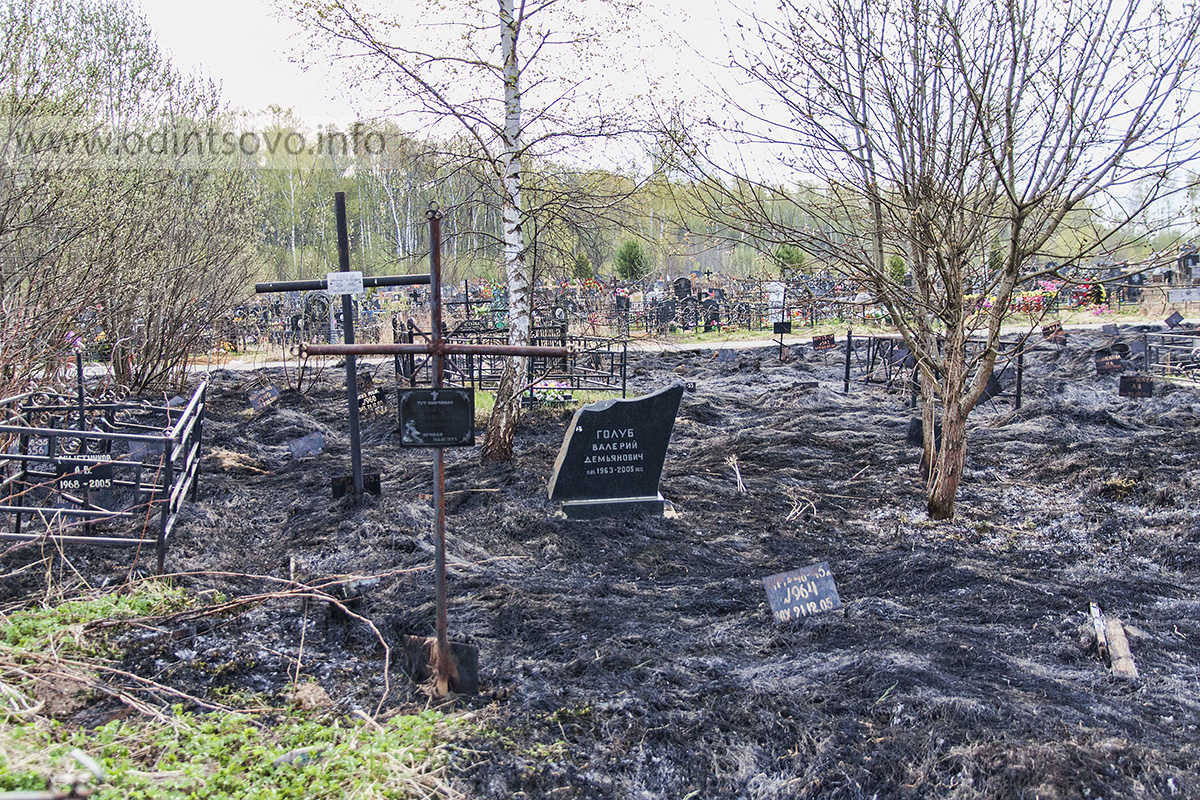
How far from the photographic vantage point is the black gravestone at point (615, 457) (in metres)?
7.05

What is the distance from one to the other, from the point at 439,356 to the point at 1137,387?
1185 cm

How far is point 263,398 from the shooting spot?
472 inches

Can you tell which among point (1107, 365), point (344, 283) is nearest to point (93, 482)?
point (344, 283)

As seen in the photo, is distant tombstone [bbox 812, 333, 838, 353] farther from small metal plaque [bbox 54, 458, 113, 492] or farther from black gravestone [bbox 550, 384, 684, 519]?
small metal plaque [bbox 54, 458, 113, 492]

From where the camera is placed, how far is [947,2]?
5.66 meters

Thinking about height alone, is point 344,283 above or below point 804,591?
above

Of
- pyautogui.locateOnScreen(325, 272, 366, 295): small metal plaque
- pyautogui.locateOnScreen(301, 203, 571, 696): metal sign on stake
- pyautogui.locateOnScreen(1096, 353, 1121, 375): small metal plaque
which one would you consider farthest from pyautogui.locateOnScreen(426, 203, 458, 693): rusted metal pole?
pyautogui.locateOnScreen(1096, 353, 1121, 375): small metal plaque

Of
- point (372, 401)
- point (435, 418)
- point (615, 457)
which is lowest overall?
point (615, 457)

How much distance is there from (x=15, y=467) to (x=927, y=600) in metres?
7.22

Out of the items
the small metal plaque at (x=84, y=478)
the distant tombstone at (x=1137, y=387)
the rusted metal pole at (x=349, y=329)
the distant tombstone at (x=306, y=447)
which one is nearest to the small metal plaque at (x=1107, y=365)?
the distant tombstone at (x=1137, y=387)

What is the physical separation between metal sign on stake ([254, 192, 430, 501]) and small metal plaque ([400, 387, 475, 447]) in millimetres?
2083

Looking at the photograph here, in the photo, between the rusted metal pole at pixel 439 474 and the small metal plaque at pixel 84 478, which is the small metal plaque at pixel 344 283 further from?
the rusted metal pole at pixel 439 474

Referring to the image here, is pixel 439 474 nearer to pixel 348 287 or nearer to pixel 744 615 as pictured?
pixel 744 615

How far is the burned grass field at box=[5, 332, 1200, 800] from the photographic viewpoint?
318cm
